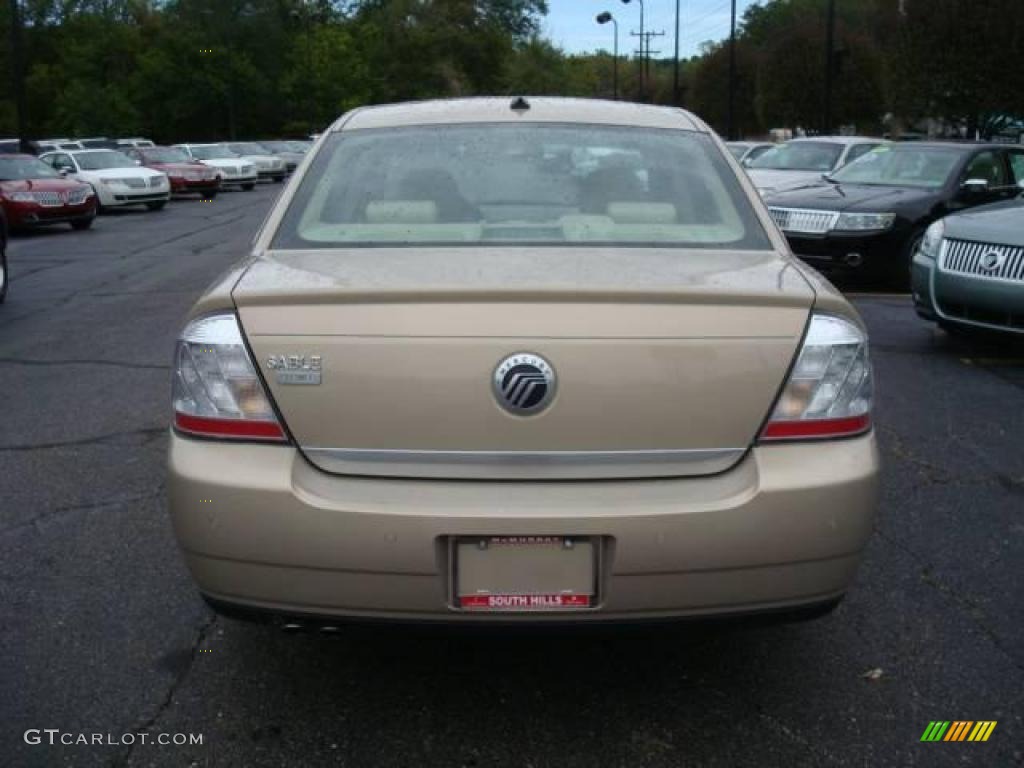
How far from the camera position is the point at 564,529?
2.56m

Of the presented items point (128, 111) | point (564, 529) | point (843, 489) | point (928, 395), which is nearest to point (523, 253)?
point (564, 529)

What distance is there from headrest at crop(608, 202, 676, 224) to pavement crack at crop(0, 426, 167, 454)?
10.6 ft

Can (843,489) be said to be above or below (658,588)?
above

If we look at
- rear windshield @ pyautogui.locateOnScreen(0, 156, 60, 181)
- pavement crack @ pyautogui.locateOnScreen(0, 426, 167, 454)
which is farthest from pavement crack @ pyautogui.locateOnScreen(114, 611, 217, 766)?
rear windshield @ pyautogui.locateOnScreen(0, 156, 60, 181)

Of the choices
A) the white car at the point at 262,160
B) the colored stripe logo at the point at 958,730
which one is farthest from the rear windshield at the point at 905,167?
the white car at the point at 262,160

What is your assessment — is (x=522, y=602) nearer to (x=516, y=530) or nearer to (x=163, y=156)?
(x=516, y=530)

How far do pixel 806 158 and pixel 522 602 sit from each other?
15.1m

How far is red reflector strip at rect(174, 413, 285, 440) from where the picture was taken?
2.68 m

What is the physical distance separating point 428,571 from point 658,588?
544 millimetres

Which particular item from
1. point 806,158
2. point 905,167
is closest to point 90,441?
point 905,167

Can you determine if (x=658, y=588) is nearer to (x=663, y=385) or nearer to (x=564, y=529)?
(x=564, y=529)

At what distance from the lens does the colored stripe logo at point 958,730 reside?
2.91 metres

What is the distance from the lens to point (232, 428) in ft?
8.92

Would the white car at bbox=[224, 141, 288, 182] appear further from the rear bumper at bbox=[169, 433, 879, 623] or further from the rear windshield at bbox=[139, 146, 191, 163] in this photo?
the rear bumper at bbox=[169, 433, 879, 623]
